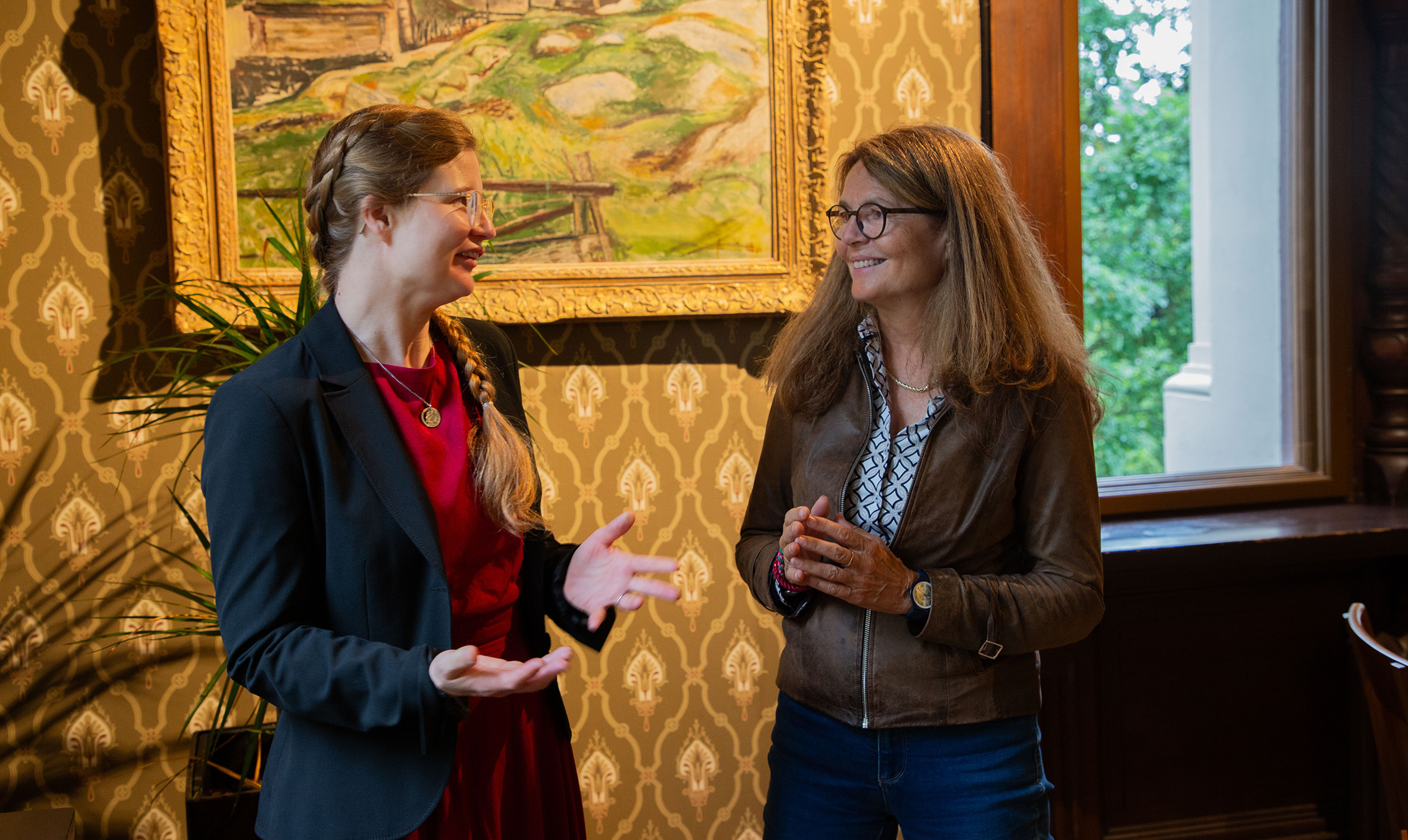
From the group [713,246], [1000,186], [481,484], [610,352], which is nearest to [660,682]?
[610,352]

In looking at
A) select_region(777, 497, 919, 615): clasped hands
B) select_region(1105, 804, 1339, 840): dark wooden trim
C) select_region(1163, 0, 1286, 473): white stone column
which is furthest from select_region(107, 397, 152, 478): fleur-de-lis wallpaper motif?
select_region(1163, 0, 1286, 473): white stone column

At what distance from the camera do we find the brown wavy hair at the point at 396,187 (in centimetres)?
130

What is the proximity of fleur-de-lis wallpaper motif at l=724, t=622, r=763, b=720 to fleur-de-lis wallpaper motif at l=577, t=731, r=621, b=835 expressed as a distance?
1.16 feet

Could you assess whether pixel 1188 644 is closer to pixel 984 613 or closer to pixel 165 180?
pixel 984 613

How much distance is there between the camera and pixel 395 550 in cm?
123

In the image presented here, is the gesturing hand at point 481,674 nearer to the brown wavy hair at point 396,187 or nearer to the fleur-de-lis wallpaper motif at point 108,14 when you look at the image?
the brown wavy hair at point 396,187

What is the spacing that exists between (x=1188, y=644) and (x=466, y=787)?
6.61 feet

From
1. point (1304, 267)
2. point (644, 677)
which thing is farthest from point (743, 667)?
point (1304, 267)

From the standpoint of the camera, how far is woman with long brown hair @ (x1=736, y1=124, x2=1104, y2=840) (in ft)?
4.95

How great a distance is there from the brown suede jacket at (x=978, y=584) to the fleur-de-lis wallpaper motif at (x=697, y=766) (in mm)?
1024

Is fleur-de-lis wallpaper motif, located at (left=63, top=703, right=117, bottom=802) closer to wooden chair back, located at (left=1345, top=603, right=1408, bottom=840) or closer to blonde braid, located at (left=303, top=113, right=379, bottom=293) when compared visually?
blonde braid, located at (left=303, top=113, right=379, bottom=293)

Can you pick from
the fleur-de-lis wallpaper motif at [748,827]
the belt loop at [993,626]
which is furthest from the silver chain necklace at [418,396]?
the fleur-de-lis wallpaper motif at [748,827]

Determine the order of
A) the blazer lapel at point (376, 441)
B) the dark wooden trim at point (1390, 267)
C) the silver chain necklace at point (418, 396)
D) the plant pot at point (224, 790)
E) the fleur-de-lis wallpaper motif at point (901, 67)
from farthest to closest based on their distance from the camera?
the dark wooden trim at point (1390, 267) < the fleur-de-lis wallpaper motif at point (901, 67) < the plant pot at point (224, 790) < the silver chain necklace at point (418, 396) < the blazer lapel at point (376, 441)

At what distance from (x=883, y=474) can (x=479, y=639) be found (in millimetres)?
687
